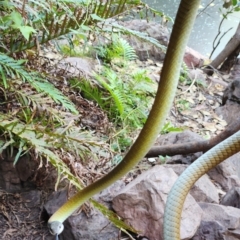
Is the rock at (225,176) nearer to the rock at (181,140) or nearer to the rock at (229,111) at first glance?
the rock at (181,140)

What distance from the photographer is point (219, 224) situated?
1.53 meters

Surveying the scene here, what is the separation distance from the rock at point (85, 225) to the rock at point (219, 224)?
0.34 meters

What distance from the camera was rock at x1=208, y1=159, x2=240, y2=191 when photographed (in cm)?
202

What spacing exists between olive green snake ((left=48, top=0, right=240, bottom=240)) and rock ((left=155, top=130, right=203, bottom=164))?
772mm

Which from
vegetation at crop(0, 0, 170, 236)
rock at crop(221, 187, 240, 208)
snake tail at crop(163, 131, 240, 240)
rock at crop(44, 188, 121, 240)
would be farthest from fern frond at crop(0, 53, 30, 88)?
rock at crop(221, 187, 240, 208)

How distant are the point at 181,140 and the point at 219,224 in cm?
69

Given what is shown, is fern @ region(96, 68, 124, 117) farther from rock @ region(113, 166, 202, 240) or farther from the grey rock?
rock @ region(113, 166, 202, 240)

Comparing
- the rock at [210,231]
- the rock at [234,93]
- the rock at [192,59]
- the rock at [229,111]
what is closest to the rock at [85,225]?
the rock at [210,231]

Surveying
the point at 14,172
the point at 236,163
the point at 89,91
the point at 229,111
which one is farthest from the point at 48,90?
the point at 229,111

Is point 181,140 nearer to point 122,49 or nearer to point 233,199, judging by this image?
point 233,199

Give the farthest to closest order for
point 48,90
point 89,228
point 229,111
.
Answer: point 229,111 < point 48,90 < point 89,228

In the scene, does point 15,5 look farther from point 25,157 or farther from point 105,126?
point 105,126

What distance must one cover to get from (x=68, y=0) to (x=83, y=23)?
0.41 feet

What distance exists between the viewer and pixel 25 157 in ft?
5.36
